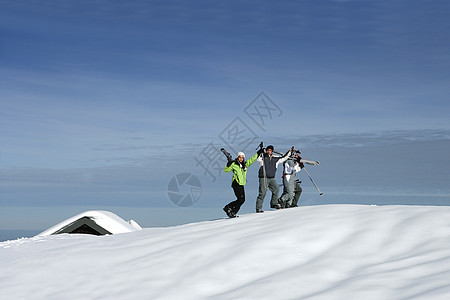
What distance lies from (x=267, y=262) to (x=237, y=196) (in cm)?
613

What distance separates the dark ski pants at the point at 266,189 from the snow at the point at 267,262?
154 inches

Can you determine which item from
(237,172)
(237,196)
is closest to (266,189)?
(237,196)

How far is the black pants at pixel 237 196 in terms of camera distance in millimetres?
12562

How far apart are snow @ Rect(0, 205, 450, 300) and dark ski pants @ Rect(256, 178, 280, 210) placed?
3899 mm

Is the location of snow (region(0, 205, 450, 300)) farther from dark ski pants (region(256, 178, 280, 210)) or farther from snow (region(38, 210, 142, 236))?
snow (region(38, 210, 142, 236))

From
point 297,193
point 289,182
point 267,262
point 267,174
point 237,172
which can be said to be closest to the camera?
point 267,262

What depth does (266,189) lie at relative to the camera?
43.8ft

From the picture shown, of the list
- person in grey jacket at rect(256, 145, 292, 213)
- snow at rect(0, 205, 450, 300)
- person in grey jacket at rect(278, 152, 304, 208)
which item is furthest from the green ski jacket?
snow at rect(0, 205, 450, 300)

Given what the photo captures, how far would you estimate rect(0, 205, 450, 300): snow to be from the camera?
18.0ft

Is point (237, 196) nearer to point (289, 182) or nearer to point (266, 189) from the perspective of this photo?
point (266, 189)

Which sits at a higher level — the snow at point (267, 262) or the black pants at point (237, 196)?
the black pants at point (237, 196)

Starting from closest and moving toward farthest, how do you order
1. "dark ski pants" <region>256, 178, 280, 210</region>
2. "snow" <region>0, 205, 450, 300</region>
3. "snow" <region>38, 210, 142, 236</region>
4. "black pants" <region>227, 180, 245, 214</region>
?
"snow" <region>0, 205, 450, 300</region> < "black pants" <region>227, 180, 245, 214</region> < "dark ski pants" <region>256, 178, 280, 210</region> < "snow" <region>38, 210, 142, 236</region>

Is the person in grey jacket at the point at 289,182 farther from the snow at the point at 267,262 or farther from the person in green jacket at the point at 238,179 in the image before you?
the snow at the point at 267,262

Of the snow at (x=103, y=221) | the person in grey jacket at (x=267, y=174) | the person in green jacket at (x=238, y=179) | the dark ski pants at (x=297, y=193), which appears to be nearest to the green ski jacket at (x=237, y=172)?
the person in green jacket at (x=238, y=179)
